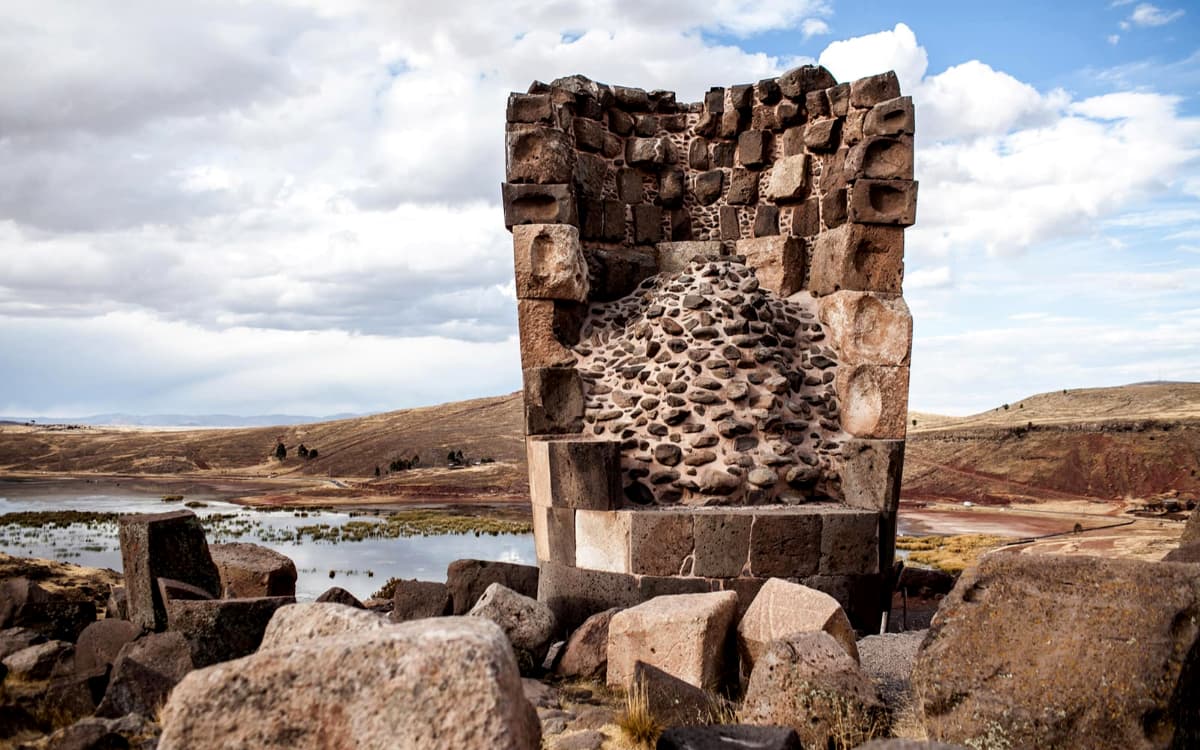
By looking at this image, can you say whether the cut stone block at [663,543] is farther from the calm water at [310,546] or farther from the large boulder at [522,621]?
the calm water at [310,546]

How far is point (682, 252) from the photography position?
36.6ft

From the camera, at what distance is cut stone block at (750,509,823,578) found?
7980 mm

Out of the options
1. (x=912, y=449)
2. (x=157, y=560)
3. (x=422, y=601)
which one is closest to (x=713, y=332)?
(x=422, y=601)

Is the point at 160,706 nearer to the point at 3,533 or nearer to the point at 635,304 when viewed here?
the point at 635,304

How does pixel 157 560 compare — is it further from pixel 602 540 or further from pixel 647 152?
pixel 647 152

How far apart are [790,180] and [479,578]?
18.5ft

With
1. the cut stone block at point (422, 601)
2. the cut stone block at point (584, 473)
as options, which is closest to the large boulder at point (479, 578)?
the cut stone block at point (422, 601)

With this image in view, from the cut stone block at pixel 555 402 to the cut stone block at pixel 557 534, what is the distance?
0.90m

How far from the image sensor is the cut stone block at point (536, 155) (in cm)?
1002

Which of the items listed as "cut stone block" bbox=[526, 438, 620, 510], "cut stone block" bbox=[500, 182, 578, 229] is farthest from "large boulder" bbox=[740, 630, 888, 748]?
"cut stone block" bbox=[500, 182, 578, 229]

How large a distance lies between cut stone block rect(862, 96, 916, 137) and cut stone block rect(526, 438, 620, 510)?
4.38 m

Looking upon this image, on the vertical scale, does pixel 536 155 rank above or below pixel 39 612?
above

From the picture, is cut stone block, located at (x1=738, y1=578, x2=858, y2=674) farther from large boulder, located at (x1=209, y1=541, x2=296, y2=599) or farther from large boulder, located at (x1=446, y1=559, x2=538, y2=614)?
large boulder, located at (x1=209, y1=541, x2=296, y2=599)

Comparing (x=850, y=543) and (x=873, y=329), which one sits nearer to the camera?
(x=850, y=543)
